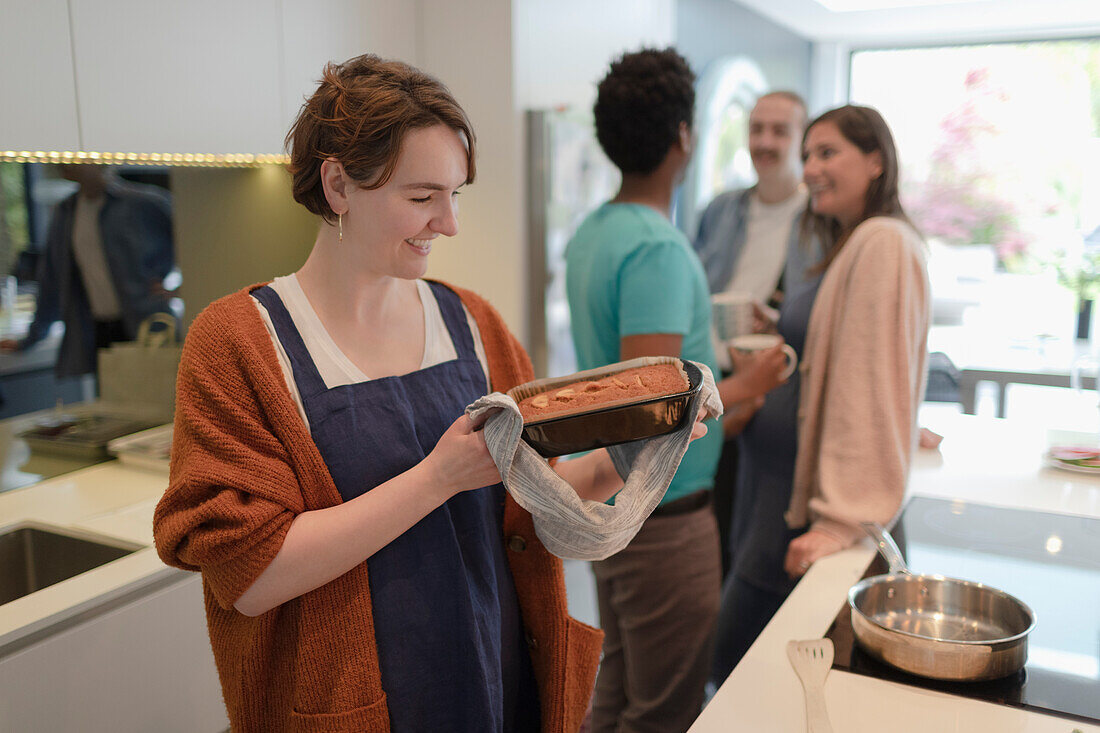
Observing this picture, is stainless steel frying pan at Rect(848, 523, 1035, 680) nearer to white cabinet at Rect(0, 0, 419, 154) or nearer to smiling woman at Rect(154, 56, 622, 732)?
smiling woman at Rect(154, 56, 622, 732)

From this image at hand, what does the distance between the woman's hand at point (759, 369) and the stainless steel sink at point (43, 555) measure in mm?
1246

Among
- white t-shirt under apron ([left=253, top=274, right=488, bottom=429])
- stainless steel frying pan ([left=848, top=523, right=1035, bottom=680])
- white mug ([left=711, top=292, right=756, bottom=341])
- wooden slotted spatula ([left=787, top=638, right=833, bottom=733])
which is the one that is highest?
white t-shirt under apron ([left=253, top=274, right=488, bottom=429])

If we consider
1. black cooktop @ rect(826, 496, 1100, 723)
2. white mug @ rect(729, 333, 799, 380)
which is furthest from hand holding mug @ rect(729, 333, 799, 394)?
black cooktop @ rect(826, 496, 1100, 723)

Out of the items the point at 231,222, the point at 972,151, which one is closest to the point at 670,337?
the point at 231,222

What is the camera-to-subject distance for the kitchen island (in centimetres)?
128

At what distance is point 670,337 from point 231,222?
1.26 m

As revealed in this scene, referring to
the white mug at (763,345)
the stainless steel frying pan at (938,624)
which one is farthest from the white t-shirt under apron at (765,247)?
the stainless steel frying pan at (938,624)

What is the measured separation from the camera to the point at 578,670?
3.76ft

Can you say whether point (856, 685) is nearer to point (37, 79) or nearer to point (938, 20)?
point (37, 79)

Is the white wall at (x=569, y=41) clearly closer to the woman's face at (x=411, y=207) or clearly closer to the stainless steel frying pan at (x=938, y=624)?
the woman's face at (x=411, y=207)

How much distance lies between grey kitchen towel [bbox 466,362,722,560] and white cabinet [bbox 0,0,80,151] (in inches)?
41.8

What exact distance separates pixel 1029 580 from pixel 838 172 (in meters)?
0.84

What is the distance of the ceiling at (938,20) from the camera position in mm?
4645

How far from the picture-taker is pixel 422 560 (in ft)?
3.25
